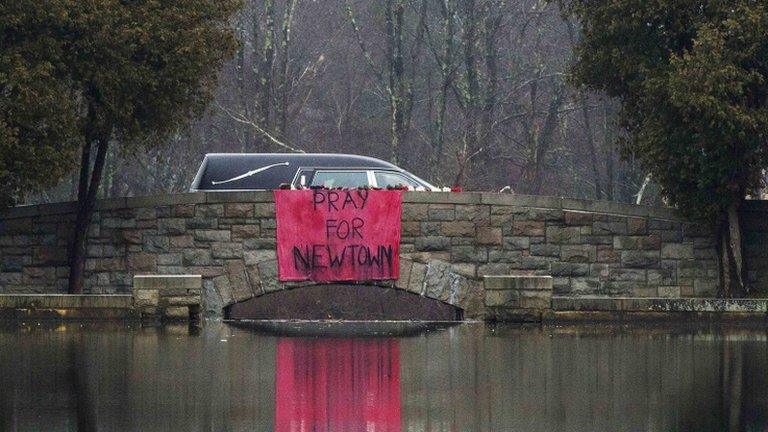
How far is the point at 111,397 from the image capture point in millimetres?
13586

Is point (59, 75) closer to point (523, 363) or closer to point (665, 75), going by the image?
point (665, 75)

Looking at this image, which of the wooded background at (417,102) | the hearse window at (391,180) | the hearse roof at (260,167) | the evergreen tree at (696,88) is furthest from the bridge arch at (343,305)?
the evergreen tree at (696,88)

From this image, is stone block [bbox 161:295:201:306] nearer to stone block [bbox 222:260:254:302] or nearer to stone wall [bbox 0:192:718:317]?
stone wall [bbox 0:192:718:317]

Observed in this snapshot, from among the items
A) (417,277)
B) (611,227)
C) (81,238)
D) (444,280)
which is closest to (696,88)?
Result: (611,227)

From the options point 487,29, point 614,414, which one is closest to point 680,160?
point 614,414

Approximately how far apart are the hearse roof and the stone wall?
1681 millimetres

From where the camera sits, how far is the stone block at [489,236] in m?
27.7

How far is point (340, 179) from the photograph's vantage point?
2894 centimetres

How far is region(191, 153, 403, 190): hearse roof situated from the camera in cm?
2941

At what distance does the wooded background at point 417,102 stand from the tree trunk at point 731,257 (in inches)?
608

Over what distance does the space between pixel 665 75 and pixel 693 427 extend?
16370mm

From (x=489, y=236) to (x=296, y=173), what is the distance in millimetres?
3904

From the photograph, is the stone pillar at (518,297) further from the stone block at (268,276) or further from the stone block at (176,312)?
the stone block at (176,312)

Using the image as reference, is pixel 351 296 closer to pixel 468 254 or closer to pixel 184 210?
pixel 468 254
